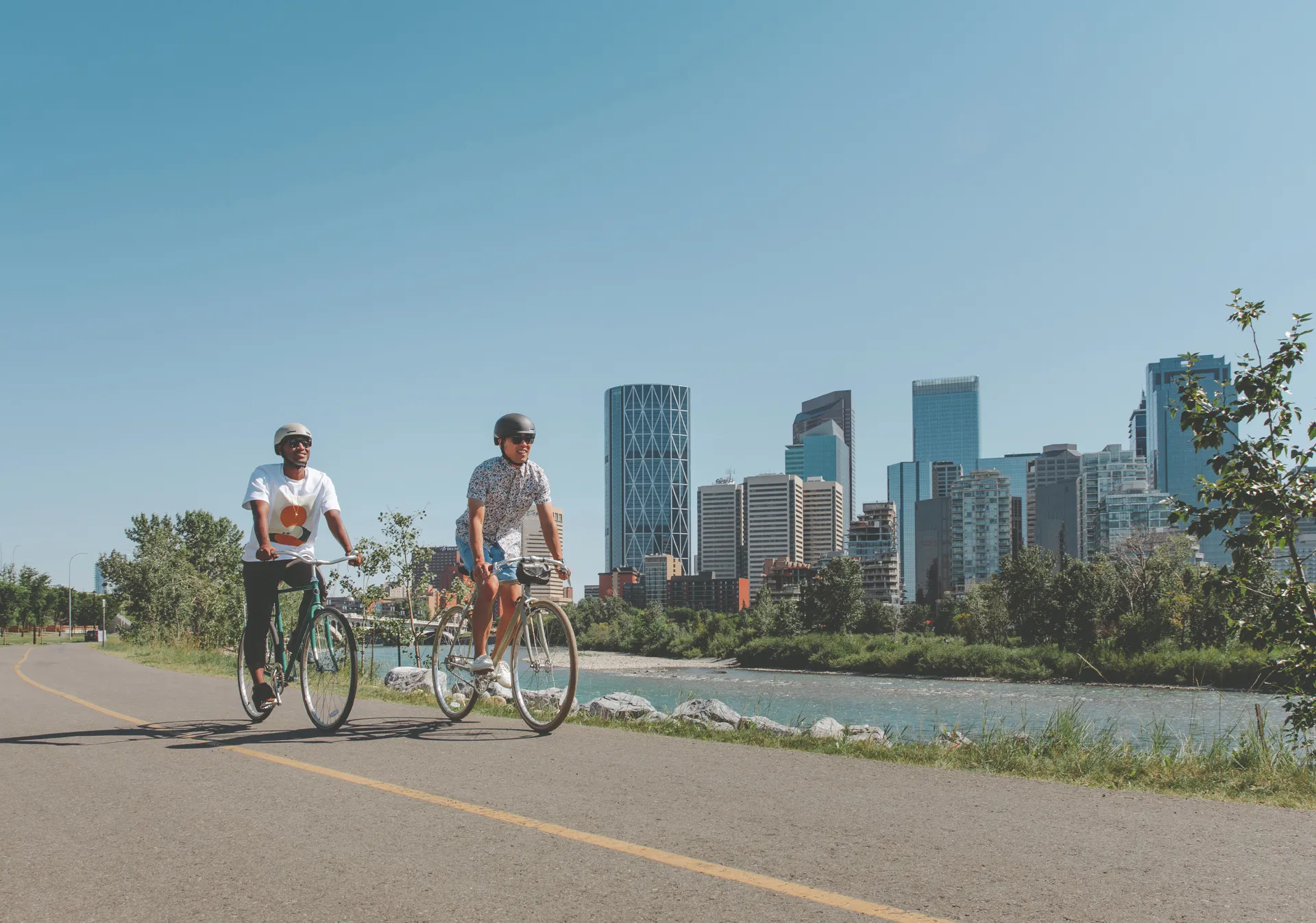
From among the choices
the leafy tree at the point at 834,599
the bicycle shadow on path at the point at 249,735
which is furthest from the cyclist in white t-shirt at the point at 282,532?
the leafy tree at the point at 834,599

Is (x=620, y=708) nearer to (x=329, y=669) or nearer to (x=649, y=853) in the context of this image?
(x=329, y=669)

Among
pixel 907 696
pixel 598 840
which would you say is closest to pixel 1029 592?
pixel 907 696

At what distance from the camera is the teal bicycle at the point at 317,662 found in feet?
22.9

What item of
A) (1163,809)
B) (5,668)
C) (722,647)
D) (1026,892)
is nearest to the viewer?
(1026,892)

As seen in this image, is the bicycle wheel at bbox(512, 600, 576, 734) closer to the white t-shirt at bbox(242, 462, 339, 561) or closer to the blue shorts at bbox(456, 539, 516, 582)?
the blue shorts at bbox(456, 539, 516, 582)

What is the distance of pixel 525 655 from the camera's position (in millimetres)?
7328

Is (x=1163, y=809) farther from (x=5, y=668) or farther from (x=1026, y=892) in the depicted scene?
(x=5, y=668)

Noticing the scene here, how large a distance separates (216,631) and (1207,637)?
65.5m

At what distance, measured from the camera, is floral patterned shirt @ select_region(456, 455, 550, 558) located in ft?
24.8

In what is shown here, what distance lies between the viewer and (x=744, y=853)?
3652mm

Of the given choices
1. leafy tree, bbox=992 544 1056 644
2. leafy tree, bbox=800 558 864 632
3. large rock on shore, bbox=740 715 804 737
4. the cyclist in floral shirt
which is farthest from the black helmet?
leafy tree, bbox=800 558 864 632

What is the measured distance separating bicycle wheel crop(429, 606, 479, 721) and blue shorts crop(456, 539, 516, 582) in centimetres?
45

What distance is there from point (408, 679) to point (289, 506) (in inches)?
230

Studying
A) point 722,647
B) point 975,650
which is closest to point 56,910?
point 975,650
